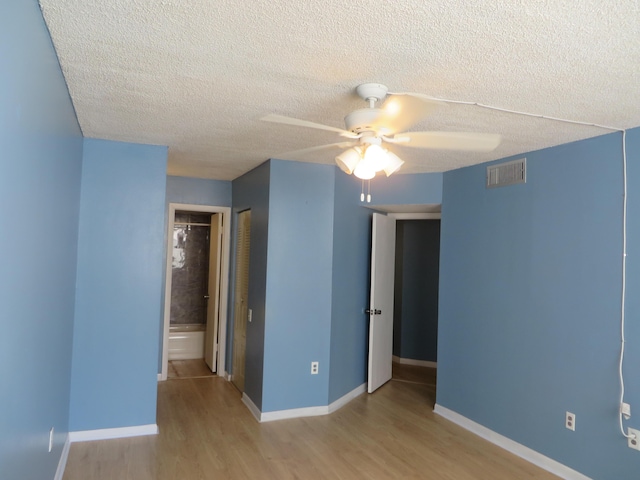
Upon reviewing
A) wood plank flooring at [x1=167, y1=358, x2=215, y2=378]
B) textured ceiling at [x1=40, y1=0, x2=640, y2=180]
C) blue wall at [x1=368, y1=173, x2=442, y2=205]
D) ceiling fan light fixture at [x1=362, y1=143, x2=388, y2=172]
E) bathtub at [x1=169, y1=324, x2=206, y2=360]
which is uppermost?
textured ceiling at [x1=40, y1=0, x2=640, y2=180]

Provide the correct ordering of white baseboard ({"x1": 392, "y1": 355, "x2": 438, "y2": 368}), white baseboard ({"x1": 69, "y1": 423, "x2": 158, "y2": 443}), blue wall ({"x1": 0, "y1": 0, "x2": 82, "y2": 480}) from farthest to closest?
white baseboard ({"x1": 392, "y1": 355, "x2": 438, "y2": 368}) → white baseboard ({"x1": 69, "y1": 423, "x2": 158, "y2": 443}) → blue wall ({"x1": 0, "y1": 0, "x2": 82, "y2": 480})

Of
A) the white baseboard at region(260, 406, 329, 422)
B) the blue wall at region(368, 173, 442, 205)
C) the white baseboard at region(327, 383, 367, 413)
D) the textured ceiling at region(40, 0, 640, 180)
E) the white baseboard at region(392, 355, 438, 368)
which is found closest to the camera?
the textured ceiling at region(40, 0, 640, 180)

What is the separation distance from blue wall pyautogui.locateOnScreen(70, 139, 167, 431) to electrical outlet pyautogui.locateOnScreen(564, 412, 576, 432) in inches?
126

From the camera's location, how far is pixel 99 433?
3693mm

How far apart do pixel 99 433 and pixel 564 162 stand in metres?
4.18

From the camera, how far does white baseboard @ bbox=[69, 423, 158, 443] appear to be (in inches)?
143

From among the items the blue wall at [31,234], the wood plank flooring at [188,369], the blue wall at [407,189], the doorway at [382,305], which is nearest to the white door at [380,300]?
the doorway at [382,305]

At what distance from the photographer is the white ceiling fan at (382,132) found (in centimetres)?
228

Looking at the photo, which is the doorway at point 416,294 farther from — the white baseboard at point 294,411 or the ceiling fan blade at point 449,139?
the ceiling fan blade at point 449,139

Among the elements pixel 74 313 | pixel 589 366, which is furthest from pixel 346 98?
pixel 74 313

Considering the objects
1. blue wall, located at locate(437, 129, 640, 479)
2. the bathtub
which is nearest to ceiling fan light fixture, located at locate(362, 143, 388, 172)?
blue wall, located at locate(437, 129, 640, 479)

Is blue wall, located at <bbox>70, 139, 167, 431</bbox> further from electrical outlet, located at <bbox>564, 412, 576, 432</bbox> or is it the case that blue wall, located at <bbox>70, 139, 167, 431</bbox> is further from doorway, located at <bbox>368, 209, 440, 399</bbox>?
electrical outlet, located at <bbox>564, 412, 576, 432</bbox>

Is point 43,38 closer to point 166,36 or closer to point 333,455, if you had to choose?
point 166,36

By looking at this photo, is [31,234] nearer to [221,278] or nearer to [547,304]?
[547,304]
